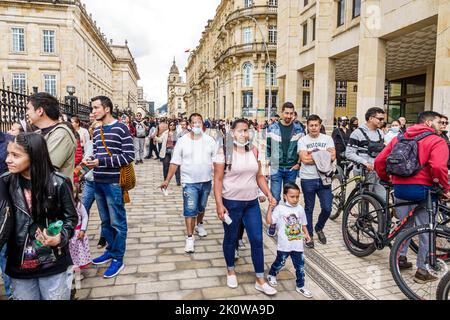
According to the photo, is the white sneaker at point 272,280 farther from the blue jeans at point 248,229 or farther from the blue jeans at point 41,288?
the blue jeans at point 41,288

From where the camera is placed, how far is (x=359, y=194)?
5.05 m

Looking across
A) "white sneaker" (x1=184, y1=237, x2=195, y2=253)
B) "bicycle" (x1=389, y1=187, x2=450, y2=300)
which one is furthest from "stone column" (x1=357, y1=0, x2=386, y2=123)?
"white sneaker" (x1=184, y1=237, x2=195, y2=253)

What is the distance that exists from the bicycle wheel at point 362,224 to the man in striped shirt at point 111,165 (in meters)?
3.33

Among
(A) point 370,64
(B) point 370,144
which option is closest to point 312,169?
(B) point 370,144

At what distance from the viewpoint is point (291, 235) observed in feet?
12.7

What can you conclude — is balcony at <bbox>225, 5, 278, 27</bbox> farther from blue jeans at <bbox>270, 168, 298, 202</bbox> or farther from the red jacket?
the red jacket

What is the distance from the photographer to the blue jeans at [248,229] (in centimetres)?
384

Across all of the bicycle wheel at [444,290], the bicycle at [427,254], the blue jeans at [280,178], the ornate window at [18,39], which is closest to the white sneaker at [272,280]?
→ the bicycle at [427,254]

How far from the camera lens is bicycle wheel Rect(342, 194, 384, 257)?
15.3ft

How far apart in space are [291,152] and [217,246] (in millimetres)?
2014

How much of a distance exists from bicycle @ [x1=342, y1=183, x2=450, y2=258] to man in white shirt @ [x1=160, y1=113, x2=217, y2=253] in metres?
2.29

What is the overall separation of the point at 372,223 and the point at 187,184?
280 cm

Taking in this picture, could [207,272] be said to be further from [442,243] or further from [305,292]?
[442,243]

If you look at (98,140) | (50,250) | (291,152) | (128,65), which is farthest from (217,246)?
(128,65)
